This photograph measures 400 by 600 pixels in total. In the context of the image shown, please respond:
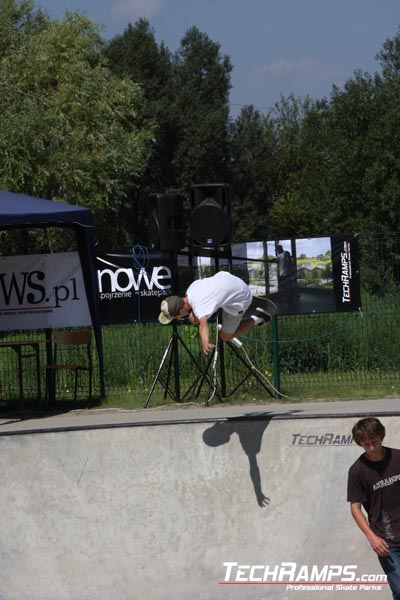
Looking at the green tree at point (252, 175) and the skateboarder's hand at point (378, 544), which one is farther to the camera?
the green tree at point (252, 175)

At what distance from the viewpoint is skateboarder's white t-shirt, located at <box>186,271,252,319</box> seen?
721cm

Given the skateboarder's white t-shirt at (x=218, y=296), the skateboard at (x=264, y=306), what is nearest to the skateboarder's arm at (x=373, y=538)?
the skateboarder's white t-shirt at (x=218, y=296)

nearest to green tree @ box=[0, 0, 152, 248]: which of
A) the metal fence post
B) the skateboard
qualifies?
the metal fence post

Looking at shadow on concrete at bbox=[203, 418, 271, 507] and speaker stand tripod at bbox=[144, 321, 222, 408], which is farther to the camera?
speaker stand tripod at bbox=[144, 321, 222, 408]

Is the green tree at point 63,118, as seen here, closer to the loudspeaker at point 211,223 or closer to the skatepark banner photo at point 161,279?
the skatepark banner photo at point 161,279

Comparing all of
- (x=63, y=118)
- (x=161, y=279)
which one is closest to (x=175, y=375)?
(x=161, y=279)

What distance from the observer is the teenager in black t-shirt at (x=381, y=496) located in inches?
207

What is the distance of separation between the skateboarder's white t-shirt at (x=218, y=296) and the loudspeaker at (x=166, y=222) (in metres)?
3.89

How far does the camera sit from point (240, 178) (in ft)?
175

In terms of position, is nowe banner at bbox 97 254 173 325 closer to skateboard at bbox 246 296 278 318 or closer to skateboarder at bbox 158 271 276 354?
skateboard at bbox 246 296 278 318

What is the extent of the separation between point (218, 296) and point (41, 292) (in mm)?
5358

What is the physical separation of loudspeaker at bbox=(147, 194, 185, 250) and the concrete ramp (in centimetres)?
379

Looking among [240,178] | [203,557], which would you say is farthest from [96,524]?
[240,178]

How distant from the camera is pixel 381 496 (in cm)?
529
